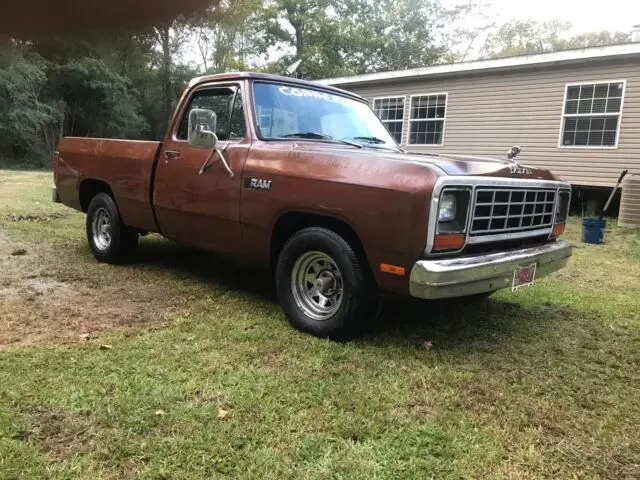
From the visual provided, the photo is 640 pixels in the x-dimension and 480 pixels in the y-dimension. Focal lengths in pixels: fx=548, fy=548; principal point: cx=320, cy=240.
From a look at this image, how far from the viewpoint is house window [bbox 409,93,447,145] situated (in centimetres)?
1472

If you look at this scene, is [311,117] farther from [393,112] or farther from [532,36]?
[532,36]

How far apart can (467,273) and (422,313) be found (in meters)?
1.35

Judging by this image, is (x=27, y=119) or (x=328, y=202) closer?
(x=328, y=202)

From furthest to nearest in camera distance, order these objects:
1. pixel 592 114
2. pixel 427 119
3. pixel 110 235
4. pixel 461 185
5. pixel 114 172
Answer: pixel 427 119
pixel 592 114
pixel 110 235
pixel 114 172
pixel 461 185

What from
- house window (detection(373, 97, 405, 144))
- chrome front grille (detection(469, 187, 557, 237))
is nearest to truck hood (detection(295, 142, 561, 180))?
chrome front grille (detection(469, 187, 557, 237))

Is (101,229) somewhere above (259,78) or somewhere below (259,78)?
below

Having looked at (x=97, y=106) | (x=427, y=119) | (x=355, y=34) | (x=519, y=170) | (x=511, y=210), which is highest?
(x=355, y=34)

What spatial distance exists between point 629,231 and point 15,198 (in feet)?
40.7

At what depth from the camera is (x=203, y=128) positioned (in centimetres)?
448

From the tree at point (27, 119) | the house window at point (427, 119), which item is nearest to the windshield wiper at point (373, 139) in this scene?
the house window at point (427, 119)

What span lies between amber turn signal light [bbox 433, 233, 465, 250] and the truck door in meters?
1.74

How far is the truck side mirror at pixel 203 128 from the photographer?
4430mm

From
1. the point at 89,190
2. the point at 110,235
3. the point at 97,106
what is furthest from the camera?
the point at 97,106

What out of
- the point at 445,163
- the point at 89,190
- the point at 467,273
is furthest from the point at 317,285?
the point at 89,190
